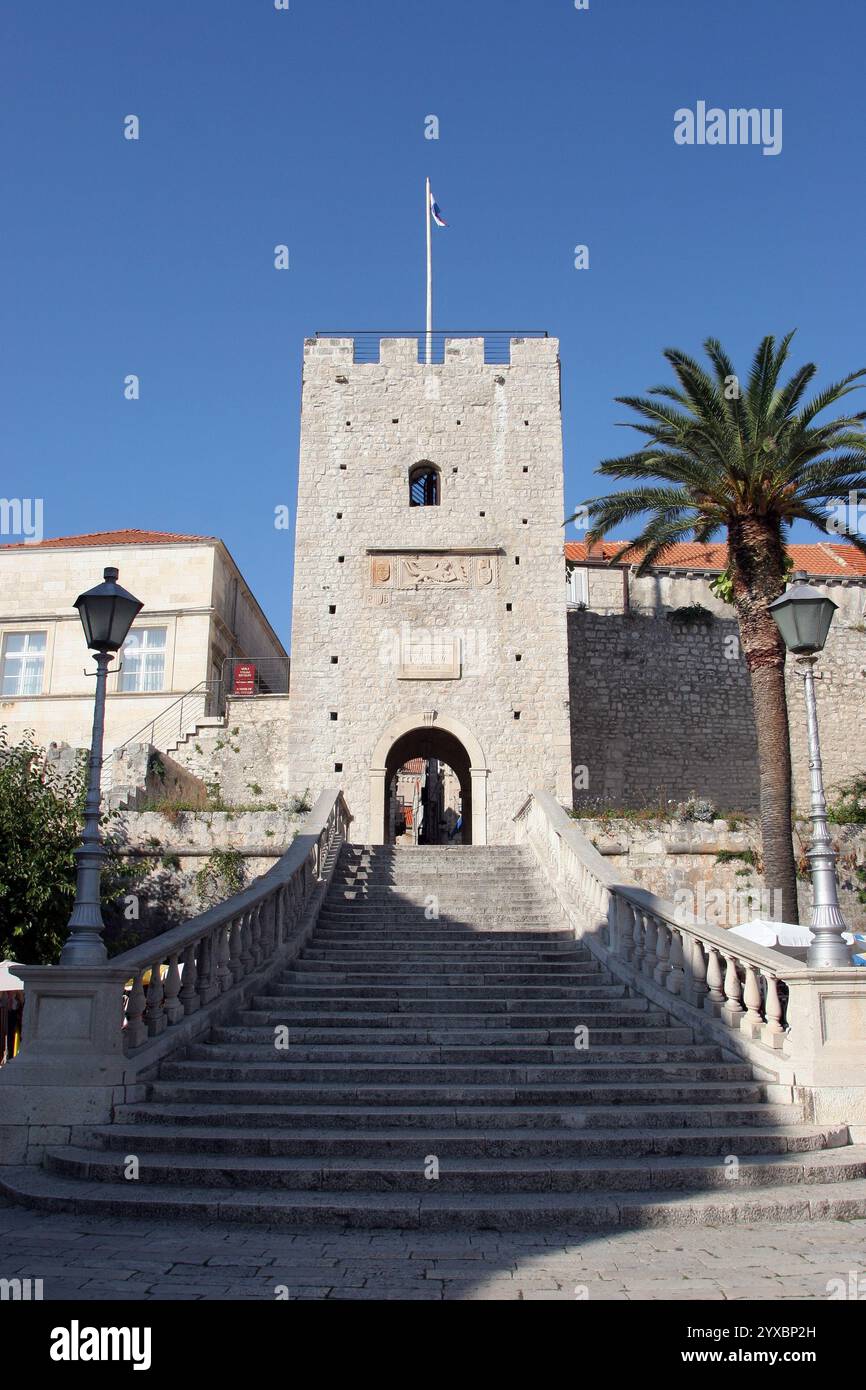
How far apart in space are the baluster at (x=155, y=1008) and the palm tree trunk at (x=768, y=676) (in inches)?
423

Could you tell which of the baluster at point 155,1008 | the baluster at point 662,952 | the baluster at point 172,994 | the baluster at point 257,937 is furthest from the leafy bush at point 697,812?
the baluster at point 155,1008

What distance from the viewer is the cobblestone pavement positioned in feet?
15.1

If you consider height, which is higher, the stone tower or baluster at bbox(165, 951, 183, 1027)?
the stone tower

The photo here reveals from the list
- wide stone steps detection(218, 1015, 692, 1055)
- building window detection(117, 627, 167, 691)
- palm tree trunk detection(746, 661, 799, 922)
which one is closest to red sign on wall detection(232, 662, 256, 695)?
building window detection(117, 627, 167, 691)

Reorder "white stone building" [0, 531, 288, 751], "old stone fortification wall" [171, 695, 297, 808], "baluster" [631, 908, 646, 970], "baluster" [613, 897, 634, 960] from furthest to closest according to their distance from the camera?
"white stone building" [0, 531, 288, 751] → "old stone fortification wall" [171, 695, 297, 808] → "baluster" [613, 897, 634, 960] → "baluster" [631, 908, 646, 970]

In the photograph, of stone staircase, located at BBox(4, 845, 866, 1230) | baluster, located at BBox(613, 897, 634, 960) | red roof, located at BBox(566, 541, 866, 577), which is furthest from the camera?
red roof, located at BBox(566, 541, 866, 577)

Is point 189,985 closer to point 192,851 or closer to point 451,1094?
point 451,1094

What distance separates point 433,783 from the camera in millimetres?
39969

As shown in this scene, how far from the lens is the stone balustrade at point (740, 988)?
7.35 meters

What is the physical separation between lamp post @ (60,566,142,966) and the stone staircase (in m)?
1.12

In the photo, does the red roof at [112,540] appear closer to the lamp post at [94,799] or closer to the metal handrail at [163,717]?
the metal handrail at [163,717]

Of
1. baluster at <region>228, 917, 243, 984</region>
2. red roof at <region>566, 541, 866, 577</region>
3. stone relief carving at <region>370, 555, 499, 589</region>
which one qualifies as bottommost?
baluster at <region>228, 917, 243, 984</region>

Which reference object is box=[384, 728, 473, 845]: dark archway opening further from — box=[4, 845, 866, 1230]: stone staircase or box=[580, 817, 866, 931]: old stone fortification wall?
box=[4, 845, 866, 1230]: stone staircase
